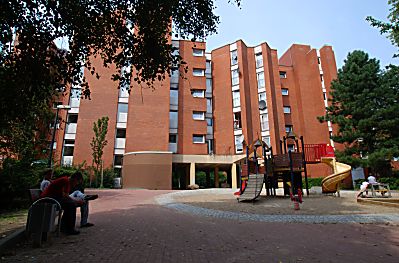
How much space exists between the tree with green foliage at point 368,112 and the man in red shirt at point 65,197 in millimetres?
22811

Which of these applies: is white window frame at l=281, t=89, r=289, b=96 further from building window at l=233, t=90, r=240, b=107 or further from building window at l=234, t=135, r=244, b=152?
building window at l=234, t=135, r=244, b=152

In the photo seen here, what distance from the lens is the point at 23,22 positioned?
17.9 ft

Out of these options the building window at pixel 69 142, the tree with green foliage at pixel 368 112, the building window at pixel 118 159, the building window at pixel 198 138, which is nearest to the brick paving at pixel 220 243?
the tree with green foliage at pixel 368 112

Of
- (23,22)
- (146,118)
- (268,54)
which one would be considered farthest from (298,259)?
(268,54)

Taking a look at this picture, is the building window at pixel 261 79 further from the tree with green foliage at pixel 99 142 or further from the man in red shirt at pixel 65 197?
the man in red shirt at pixel 65 197

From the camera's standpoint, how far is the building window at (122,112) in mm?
28875

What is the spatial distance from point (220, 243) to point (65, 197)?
348 centimetres

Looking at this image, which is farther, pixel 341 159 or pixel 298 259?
pixel 341 159

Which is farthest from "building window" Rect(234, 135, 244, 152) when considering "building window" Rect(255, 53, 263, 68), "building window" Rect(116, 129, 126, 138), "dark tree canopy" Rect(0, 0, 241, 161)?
"dark tree canopy" Rect(0, 0, 241, 161)

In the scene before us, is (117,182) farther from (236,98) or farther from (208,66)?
(208,66)

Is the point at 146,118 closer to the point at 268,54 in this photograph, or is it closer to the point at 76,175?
the point at 268,54

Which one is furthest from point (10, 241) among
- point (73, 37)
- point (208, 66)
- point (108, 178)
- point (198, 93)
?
point (208, 66)

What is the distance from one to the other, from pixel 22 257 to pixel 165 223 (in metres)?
3.76

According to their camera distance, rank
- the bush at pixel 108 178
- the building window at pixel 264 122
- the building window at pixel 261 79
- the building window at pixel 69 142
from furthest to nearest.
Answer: the building window at pixel 261 79 → the building window at pixel 264 122 → the building window at pixel 69 142 → the bush at pixel 108 178
